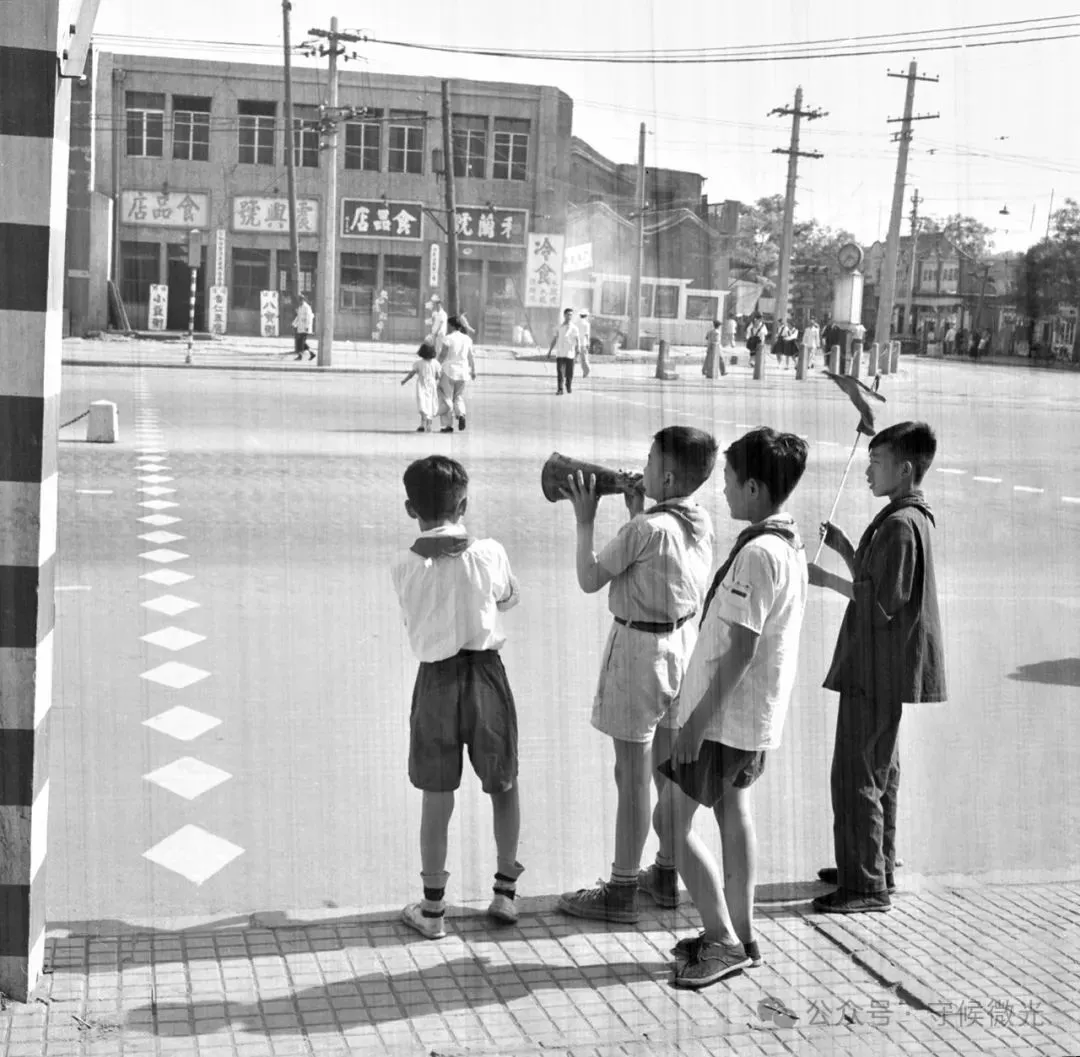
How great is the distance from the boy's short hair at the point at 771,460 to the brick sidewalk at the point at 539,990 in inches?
52.0

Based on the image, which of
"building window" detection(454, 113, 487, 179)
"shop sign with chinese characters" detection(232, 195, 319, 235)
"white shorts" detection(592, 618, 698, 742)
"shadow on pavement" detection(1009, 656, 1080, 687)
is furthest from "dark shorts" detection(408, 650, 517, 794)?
"shop sign with chinese characters" detection(232, 195, 319, 235)

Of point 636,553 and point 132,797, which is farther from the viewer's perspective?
point 132,797

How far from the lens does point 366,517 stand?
37.5 feet

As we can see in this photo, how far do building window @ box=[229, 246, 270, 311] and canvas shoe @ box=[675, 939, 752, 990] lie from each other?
95.6 ft

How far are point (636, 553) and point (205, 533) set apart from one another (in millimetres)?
7054

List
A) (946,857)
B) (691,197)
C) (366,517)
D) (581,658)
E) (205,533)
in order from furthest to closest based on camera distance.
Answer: (691,197), (366,517), (205,533), (581,658), (946,857)

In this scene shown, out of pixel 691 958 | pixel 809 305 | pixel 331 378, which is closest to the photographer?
pixel 691 958

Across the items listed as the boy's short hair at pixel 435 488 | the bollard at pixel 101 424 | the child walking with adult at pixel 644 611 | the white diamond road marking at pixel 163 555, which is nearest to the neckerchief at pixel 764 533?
the child walking with adult at pixel 644 611

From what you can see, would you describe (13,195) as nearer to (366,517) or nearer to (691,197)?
(366,517)

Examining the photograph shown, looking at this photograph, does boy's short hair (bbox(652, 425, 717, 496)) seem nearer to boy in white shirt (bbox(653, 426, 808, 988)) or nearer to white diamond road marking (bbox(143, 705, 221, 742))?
boy in white shirt (bbox(653, 426, 808, 988))

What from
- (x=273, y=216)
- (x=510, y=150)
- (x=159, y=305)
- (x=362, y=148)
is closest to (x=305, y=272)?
(x=273, y=216)

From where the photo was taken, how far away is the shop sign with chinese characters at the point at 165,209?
27.2 metres

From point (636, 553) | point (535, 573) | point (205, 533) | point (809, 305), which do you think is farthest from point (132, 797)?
point (809, 305)

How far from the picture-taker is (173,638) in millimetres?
7414
